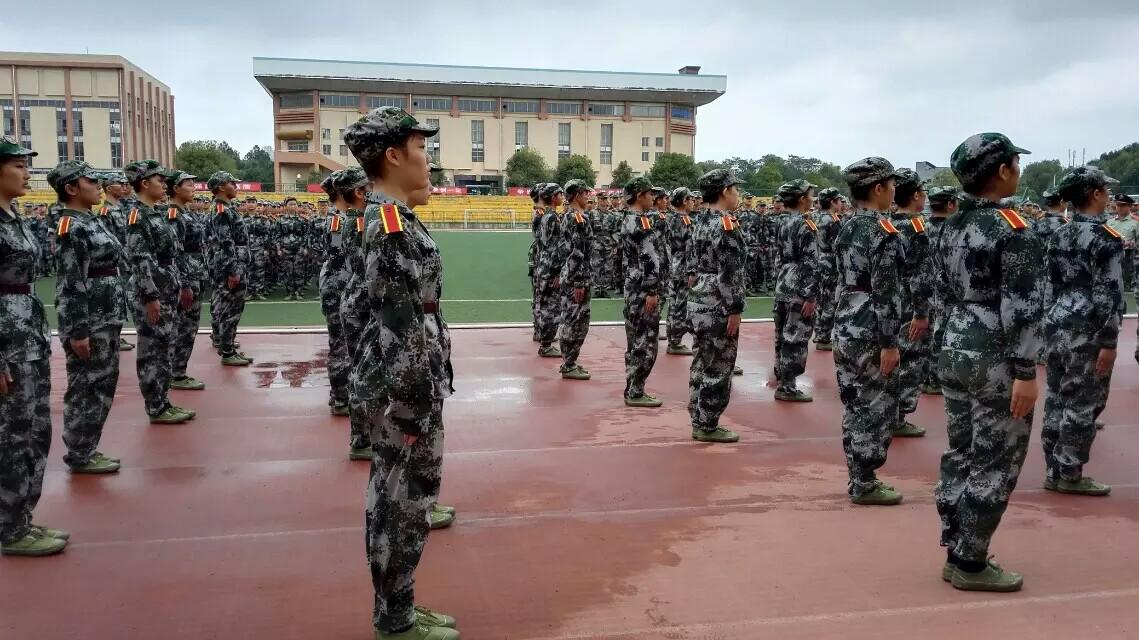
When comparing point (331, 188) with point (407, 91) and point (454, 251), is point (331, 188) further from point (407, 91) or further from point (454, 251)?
point (407, 91)

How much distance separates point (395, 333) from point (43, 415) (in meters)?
2.55

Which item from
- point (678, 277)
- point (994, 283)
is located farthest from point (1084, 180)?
point (678, 277)

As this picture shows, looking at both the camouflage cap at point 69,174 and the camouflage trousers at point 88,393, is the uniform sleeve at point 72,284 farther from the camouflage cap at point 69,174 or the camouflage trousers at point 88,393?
the camouflage cap at point 69,174

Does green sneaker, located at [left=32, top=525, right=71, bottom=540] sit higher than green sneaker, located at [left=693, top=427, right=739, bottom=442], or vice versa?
green sneaker, located at [left=693, top=427, right=739, bottom=442]

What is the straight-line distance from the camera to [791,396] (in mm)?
7539

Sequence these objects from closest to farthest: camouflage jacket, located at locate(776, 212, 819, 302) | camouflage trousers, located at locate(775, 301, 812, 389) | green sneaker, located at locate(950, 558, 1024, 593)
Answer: green sneaker, located at locate(950, 558, 1024, 593) → camouflage trousers, located at locate(775, 301, 812, 389) → camouflage jacket, located at locate(776, 212, 819, 302)

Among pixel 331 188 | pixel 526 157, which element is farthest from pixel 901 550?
pixel 526 157

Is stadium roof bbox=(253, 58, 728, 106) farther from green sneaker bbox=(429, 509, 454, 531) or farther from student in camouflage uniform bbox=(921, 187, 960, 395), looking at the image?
green sneaker bbox=(429, 509, 454, 531)

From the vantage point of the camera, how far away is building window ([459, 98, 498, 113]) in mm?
72812

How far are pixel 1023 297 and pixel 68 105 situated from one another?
239 ft

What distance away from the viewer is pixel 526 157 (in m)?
65.5

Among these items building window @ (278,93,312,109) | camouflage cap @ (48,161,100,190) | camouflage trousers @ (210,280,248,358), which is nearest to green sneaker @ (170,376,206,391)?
camouflage trousers @ (210,280,248,358)

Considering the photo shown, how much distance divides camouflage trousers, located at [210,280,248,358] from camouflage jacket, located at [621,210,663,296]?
14.9 ft

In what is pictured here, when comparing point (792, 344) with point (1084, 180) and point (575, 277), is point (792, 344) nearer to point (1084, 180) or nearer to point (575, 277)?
point (575, 277)
